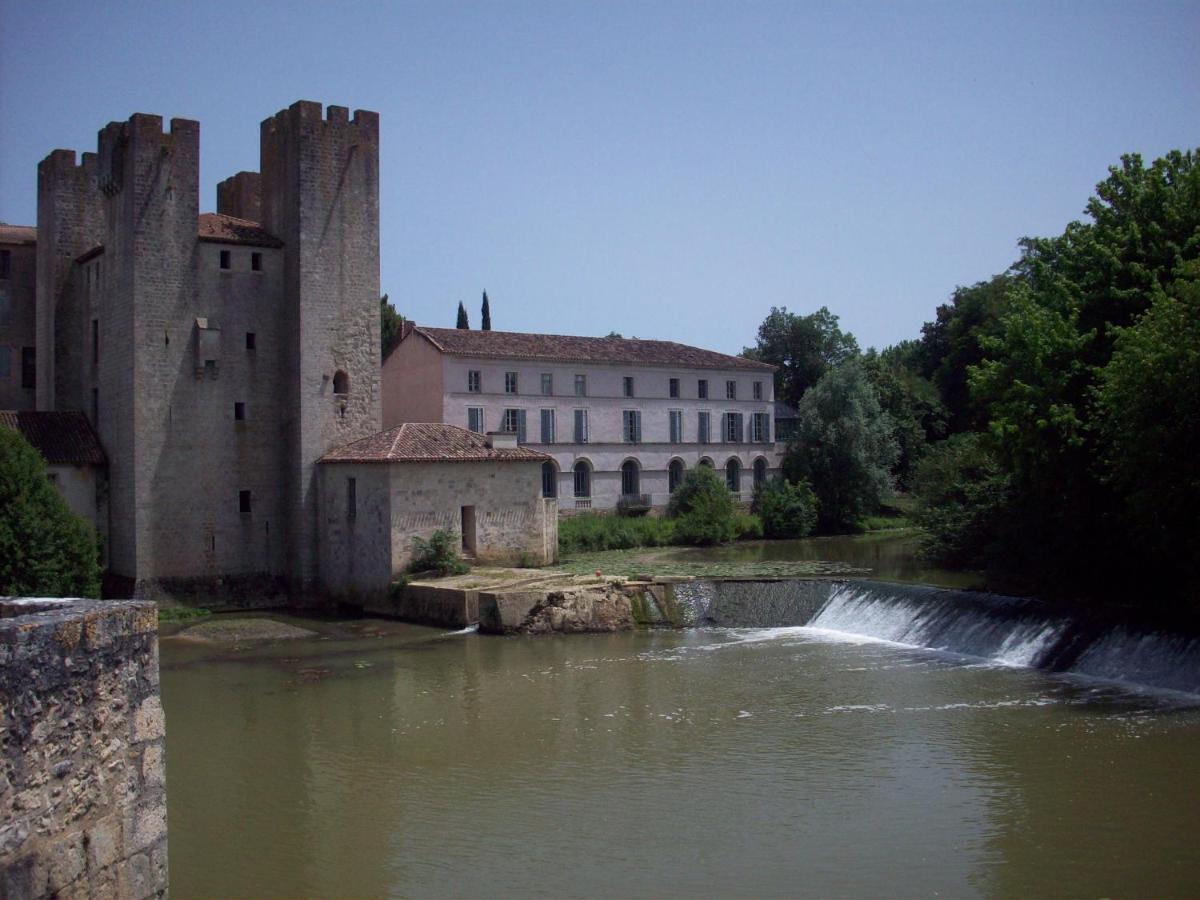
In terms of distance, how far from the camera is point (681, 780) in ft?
42.6

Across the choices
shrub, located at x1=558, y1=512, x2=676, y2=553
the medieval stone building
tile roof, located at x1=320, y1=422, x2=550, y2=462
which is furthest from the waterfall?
shrub, located at x1=558, y1=512, x2=676, y2=553

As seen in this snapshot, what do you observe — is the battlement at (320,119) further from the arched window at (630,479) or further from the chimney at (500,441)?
the arched window at (630,479)

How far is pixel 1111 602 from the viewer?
20.0m

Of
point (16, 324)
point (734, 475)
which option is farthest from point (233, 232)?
point (734, 475)

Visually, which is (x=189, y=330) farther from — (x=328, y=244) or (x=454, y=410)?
(x=454, y=410)

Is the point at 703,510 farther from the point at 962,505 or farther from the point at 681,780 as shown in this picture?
the point at 681,780

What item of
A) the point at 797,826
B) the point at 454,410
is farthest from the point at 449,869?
the point at 454,410

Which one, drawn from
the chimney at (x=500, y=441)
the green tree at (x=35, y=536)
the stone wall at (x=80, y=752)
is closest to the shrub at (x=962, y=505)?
the chimney at (x=500, y=441)

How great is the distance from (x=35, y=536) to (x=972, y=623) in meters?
18.0

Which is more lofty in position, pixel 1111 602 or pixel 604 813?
pixel 1111 602

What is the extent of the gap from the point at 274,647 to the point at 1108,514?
15.7m

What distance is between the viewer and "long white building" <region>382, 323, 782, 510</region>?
3966 centimetres

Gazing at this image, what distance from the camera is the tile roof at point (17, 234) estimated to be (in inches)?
1214

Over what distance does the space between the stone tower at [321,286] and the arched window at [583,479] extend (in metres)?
14.3
